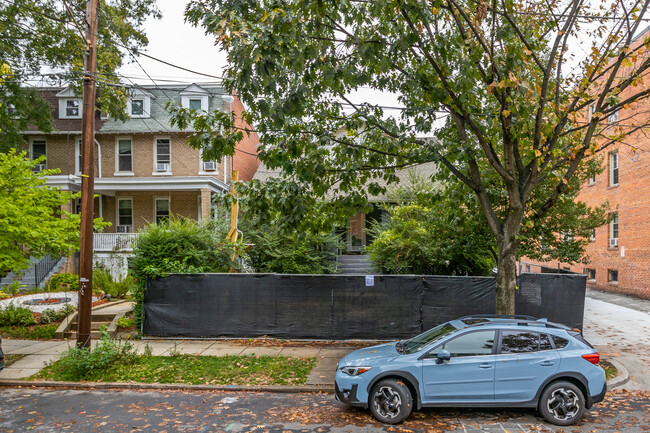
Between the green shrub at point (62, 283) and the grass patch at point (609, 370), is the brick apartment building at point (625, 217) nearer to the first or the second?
the grass patch at point (609, 370)

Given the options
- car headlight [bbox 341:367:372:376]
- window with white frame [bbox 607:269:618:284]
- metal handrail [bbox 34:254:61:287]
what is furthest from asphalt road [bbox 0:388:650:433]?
window with white frame [bbox 607:269:618:284]

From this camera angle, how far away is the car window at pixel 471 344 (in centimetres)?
704

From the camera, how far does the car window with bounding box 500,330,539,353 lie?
→ 7.05 m

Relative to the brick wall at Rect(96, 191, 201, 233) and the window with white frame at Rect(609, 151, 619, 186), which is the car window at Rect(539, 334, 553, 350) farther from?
the window with white frame at Rect(609, 151, 619, 186)

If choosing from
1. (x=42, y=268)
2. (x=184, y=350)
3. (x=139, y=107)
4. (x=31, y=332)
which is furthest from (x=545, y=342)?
(x=139, y=107)

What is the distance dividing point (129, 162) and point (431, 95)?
1922 cm

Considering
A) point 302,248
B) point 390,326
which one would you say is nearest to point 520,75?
point 390,326

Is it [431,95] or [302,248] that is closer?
[431,95]

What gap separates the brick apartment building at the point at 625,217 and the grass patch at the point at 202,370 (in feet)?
50.0

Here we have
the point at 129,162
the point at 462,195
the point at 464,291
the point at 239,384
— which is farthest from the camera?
the point at 129,162

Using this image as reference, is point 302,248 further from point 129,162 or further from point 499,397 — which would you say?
point 129,162

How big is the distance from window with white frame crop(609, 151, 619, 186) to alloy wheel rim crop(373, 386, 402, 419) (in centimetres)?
2165

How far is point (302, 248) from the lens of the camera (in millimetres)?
15414

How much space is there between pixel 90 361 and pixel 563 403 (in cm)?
841
